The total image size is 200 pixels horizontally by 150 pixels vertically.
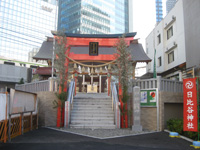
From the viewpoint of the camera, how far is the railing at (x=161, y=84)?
1398cm

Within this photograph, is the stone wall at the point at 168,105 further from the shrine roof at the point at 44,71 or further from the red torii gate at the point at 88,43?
the shrine roof at the point at 44,71

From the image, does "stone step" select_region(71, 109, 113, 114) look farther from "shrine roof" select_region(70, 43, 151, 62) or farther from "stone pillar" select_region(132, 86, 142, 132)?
"shrine roof" select_region(70, 43, 151, 62)

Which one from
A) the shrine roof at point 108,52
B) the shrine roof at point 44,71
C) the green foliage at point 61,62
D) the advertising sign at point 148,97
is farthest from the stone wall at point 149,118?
the shrine roof at point 44,71

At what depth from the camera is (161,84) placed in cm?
1409

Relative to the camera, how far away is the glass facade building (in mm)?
83938

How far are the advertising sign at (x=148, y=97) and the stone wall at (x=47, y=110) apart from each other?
259 inches

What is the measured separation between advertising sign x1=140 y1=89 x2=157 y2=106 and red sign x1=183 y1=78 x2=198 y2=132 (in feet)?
13.8

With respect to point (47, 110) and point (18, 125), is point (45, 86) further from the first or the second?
point (18, 125)

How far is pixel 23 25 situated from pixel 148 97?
97.0m

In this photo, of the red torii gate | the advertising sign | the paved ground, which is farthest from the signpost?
the paved ground

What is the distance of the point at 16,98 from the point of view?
1049cm

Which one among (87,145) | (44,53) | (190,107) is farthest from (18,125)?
(44,53)

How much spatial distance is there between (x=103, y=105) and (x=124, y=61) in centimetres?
Result: 405

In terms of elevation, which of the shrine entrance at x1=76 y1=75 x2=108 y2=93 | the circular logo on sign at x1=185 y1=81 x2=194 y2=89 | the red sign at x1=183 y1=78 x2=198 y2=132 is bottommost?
the red sign at x1=183 y1=78 x2=198 y2=132
